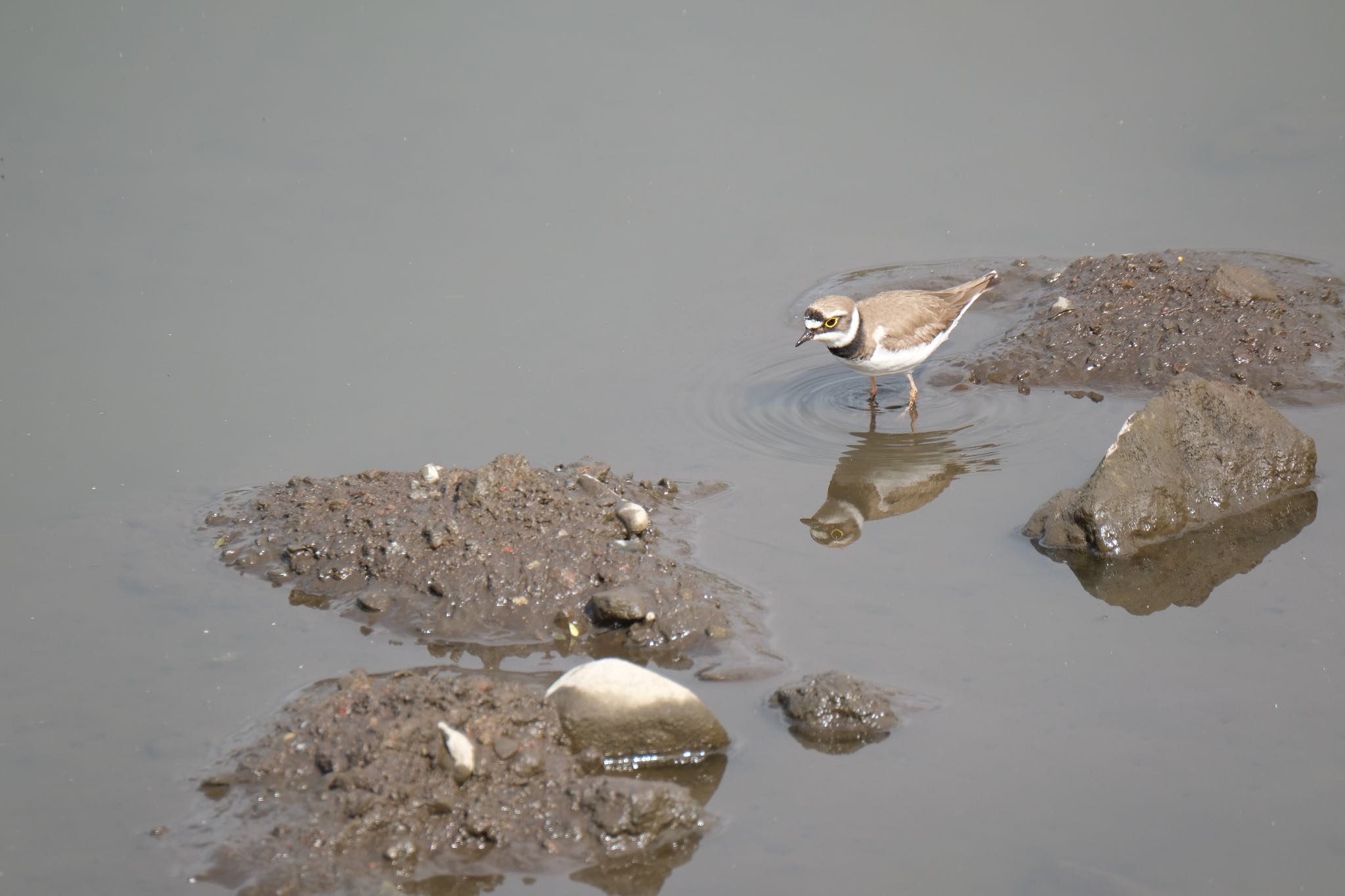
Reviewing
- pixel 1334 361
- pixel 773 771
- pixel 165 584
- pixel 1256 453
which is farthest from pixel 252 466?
pixel 1334 361

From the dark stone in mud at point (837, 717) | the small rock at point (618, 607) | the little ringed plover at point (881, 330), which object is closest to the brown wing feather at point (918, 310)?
the little ringed plover at point (881, 330)

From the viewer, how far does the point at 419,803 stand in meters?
4.88

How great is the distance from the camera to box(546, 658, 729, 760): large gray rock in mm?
5254

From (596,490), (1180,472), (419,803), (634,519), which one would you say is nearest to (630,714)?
(419,803)

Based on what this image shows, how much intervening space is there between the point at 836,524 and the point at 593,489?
159 cm

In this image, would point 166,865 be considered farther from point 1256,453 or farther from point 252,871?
point 1256,453

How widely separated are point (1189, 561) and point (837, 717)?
2.67 m

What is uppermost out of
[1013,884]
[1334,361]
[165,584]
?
[1334,361]

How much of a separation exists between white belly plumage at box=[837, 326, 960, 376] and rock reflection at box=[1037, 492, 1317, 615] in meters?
2.03

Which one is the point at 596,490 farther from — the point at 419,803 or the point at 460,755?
the point at 419,803

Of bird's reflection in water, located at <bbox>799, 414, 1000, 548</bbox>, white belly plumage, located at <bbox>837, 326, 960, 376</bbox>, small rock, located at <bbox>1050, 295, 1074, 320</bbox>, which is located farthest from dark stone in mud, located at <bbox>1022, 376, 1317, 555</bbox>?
small rock, located at <bbox>1050, 295, 1074, 320</bbox>

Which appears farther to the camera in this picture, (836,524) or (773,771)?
(836,524)

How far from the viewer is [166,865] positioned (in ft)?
15.9

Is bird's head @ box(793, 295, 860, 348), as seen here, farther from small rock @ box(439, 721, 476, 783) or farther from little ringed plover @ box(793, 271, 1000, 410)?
small rock @ box(439, 721, 476, 783)
